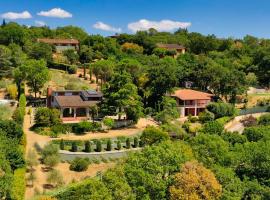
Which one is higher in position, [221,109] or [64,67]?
[64,67]

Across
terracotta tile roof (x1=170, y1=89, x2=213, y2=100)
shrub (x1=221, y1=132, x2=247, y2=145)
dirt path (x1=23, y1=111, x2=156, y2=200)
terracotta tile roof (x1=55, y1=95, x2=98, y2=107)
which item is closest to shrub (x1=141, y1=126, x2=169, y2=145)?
dirt path (x1=23, y1=111, x2=156, y2=200)

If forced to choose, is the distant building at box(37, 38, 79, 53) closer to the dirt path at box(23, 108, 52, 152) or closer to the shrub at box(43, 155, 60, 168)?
the dirt path at box(23, 108, 52, 152)

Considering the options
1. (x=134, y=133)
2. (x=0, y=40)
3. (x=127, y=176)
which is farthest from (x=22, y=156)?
(x=0, y=40)

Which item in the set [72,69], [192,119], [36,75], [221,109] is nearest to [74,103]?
[36,75]

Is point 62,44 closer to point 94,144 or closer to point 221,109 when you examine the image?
point 221,109

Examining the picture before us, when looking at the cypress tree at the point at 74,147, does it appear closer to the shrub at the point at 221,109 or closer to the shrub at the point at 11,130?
the shrub at the point at 11,130

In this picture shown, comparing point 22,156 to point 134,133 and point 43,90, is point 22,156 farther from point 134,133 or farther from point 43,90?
point 43,90
